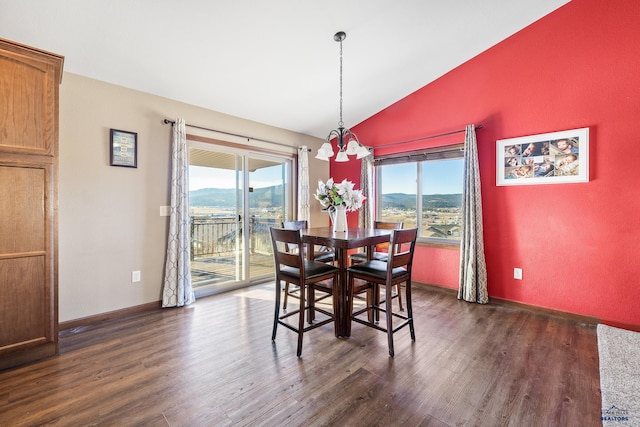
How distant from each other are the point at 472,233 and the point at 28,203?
169 inches

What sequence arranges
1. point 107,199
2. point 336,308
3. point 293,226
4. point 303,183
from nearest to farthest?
1. point 336,308
2. point 107,199
3. point 293,226
4. point 303,183

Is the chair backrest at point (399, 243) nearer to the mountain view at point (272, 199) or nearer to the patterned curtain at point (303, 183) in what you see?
the mountain view at point (272, 199)

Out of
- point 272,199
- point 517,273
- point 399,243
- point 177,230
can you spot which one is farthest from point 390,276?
point 272,199

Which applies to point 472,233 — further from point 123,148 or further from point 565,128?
point 123,148

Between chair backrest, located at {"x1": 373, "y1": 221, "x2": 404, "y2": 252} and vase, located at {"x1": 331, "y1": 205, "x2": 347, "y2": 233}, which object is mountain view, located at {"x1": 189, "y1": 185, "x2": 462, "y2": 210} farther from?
vase, located at {"x1": 331, "y1": 205, "x2": 347, "y2": 233}

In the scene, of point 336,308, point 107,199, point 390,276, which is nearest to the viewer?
point 390,276

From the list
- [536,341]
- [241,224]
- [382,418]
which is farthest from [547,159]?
[241,224]

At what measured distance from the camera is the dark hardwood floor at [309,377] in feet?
5.18

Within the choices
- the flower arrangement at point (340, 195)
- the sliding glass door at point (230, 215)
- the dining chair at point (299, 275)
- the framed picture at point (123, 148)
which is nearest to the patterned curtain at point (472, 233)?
the flower arrangement at point (340, 195)

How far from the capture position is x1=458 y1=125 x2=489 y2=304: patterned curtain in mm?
3410

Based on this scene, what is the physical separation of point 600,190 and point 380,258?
2302 mm

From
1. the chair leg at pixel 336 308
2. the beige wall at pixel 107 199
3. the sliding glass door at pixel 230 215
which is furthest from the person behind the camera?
the sliding glass door at pixel 230 215

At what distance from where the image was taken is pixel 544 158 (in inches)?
121

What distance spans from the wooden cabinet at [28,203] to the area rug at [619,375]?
3771mm
